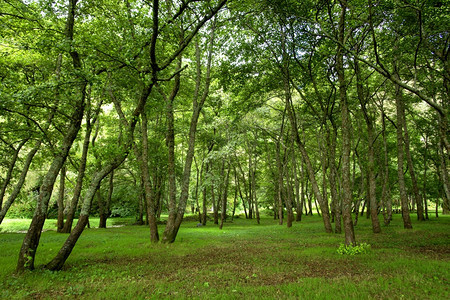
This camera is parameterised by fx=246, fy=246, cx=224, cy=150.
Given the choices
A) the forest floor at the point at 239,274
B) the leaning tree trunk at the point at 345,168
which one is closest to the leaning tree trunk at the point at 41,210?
the forest floor at the point at 239,274

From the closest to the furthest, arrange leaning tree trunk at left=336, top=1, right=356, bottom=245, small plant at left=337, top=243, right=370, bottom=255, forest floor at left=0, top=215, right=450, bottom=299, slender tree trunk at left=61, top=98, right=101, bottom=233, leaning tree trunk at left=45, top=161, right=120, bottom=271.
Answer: forest floor at left=0, top=215, right=450, bottom=299
leaning tree trunk at left=45, top=161, right=120, bottom=271
small plant at left=337, top=243, right=370, bottom=255
leaning tree trunk at left=336, top=1, right=356, bottom=245
slender tree trunk at left=61, top=98, right=101, bottom=233

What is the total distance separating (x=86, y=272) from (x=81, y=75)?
596 cm

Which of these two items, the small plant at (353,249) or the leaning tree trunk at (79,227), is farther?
the small plant at (353,249)

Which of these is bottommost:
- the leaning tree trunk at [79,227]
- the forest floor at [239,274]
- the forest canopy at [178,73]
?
the forest floor at [239,274]

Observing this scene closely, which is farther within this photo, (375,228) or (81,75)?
(375,228)

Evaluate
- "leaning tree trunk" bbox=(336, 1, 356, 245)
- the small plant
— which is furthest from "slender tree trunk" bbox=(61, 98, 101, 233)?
the small plant

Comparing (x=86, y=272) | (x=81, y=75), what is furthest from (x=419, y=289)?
(x=81, y=75)

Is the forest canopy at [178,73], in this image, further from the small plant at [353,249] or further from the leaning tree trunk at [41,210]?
the small plant at [353,249]

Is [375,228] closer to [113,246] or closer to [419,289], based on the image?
[419,289]

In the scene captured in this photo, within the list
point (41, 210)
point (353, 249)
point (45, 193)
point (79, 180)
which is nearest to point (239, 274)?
point (353, 249)

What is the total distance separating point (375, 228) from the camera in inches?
603

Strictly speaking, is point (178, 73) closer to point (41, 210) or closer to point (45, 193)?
point (45, 193)

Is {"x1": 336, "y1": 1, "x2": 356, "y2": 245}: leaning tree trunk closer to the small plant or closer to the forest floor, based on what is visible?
the small plant

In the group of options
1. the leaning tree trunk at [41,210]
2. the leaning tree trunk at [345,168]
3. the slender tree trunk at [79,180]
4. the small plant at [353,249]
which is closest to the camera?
the leaning tree trunk at [41,210]
